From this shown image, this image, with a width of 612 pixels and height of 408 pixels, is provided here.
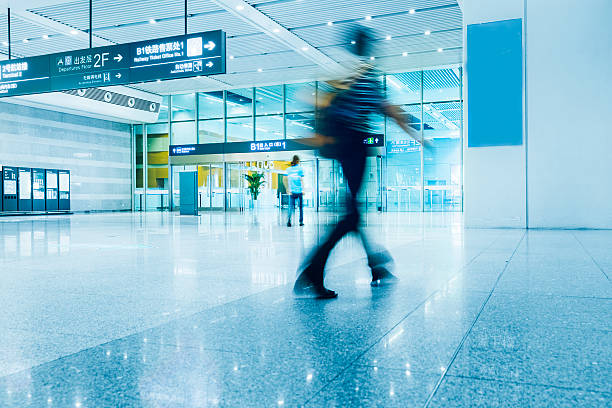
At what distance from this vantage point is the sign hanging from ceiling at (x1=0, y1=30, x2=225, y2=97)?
35.8 feet

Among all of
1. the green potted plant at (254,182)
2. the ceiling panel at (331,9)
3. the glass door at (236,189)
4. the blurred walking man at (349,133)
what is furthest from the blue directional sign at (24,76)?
the green potted plant at (254,182)

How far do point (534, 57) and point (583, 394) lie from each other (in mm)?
9235

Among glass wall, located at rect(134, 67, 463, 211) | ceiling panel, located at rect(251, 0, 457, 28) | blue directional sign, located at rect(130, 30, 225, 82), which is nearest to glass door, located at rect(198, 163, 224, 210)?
glass wall, located at rect(134, 67, 463, 211)

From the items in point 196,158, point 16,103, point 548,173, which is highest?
point 16,103

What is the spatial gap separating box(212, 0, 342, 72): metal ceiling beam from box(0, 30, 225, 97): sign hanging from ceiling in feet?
9.65

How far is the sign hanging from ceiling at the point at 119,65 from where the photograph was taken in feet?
35.8

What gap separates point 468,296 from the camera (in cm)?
322

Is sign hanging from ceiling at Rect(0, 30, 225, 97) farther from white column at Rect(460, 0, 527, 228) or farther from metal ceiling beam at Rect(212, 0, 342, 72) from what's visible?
white column at Rect(460, 0, 527, 228)

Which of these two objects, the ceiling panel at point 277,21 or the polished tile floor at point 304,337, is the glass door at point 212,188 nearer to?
the ceiling panel at point 277,21

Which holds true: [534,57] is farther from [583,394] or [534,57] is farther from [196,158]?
[196,158]

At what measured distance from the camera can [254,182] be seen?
88.7 feet

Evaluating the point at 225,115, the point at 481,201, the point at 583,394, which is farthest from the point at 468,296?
the point at 225,115

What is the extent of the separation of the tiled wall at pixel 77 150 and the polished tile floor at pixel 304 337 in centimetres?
2039

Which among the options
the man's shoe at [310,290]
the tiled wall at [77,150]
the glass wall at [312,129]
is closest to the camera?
the man's shoe at [310,290]
